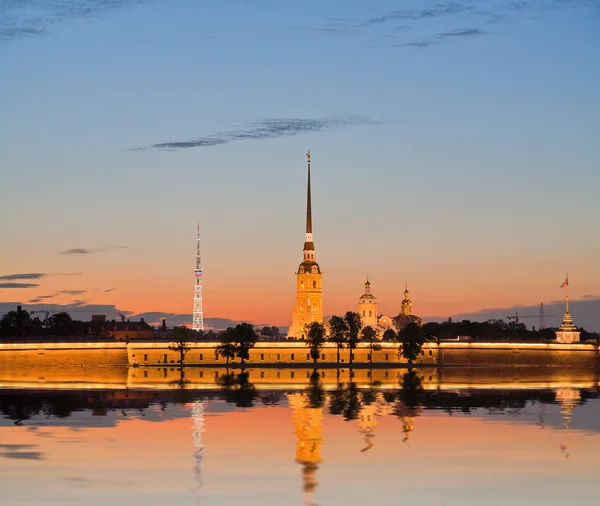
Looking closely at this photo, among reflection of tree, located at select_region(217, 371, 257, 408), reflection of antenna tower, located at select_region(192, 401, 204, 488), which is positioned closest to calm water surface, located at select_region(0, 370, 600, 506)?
reflection of antenna tower, located at select_region(192, 401, 204, 488)

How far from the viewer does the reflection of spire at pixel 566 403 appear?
2477 inches

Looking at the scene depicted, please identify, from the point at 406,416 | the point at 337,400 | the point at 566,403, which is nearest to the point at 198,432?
the point at 406,416

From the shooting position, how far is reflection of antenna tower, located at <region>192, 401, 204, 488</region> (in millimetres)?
50528

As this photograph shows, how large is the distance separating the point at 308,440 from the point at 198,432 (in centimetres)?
733

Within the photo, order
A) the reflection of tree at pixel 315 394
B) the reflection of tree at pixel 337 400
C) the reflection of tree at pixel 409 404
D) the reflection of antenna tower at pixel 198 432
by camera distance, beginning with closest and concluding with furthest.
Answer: the reflection of antenna tower at pixel 198 432, the reflection of tree at pixel 409 404, the reflection of tree at pixel 337 400, the reflection of tree at pixel 315 394

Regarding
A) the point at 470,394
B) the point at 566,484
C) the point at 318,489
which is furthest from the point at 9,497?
the point at 470,394

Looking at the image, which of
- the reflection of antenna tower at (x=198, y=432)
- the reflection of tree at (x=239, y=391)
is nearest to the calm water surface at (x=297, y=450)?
the reflection of antenna tower at (x=198, y=432)

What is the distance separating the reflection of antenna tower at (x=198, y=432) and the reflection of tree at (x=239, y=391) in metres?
3.74

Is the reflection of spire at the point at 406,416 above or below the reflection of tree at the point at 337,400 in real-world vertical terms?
below

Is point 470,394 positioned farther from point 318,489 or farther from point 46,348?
point 46,348

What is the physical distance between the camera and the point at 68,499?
4469 centimetres

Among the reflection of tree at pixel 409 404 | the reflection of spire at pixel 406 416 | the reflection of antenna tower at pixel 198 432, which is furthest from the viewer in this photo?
the reflection of tree at pixel 409 404

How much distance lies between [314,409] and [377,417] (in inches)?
324

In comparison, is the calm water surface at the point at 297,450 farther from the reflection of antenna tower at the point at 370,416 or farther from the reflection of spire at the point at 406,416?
the reflection of spire at the point at 406,416
